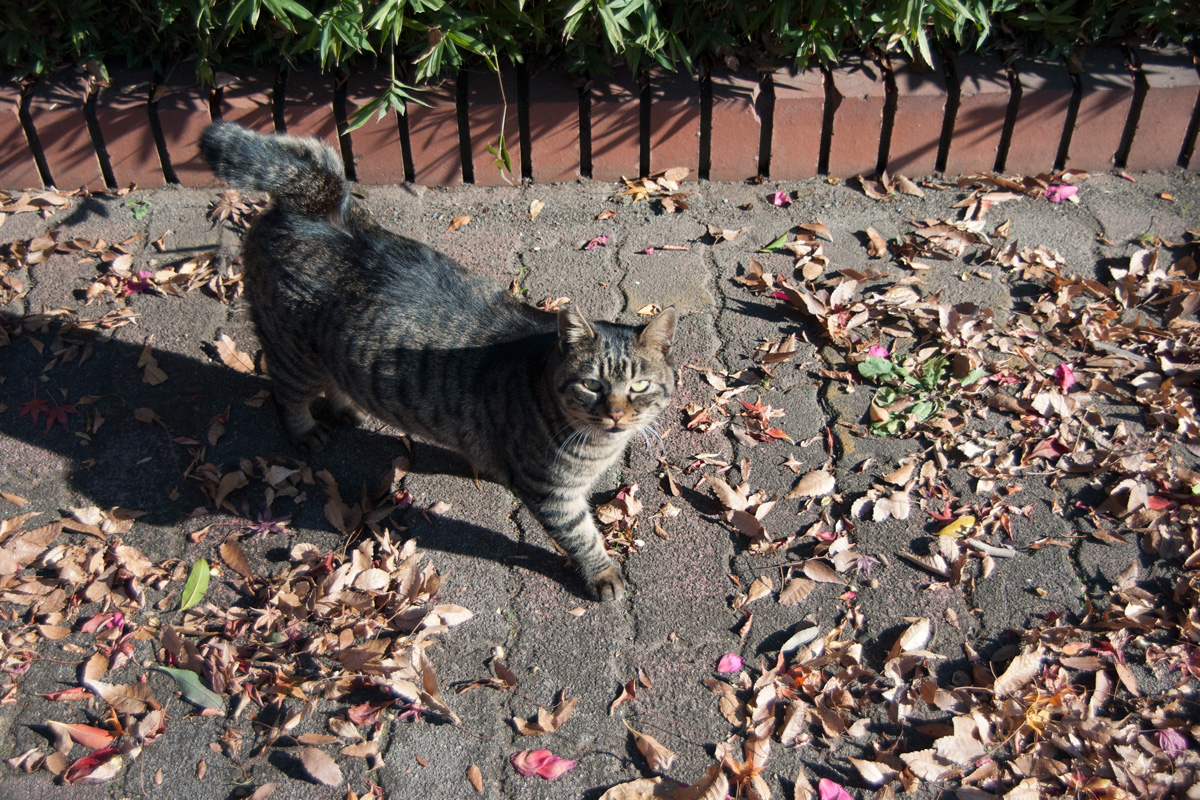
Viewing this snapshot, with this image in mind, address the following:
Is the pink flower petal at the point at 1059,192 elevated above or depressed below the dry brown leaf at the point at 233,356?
above

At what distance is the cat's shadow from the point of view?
3158 millimetres

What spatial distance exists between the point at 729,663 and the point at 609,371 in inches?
40.2

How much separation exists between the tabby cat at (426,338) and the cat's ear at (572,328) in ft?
0.33

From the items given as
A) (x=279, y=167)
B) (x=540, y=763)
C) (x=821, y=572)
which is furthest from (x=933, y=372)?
(x=279, y=167)

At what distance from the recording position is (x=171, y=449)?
3355mm

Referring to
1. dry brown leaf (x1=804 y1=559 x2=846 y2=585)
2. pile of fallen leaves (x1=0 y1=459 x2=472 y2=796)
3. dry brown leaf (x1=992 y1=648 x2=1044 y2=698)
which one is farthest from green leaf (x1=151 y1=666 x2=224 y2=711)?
dry brown leaf (x1=992 y1=648 x2=1044 y2=698)

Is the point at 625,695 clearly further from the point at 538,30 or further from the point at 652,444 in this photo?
the point at 538,30

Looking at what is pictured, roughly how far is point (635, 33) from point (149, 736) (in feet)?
10.8

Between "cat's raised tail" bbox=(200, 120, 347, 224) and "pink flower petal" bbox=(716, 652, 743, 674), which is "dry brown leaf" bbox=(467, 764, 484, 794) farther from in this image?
"cat's raised tail" bbox=(200, 120, 347, 224)

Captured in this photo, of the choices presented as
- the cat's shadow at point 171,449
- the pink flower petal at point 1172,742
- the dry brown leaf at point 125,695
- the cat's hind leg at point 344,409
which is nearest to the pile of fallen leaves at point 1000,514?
the pink flower petal at point 1172,742

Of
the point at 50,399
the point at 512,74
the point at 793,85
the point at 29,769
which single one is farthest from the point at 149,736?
the point at 793,85

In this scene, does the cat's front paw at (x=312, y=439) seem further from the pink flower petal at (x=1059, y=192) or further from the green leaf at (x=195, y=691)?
the pink flower petal at (x=1059, y=192)

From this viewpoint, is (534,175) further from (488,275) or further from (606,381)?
(606,381)

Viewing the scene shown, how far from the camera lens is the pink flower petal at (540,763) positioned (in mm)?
2539
